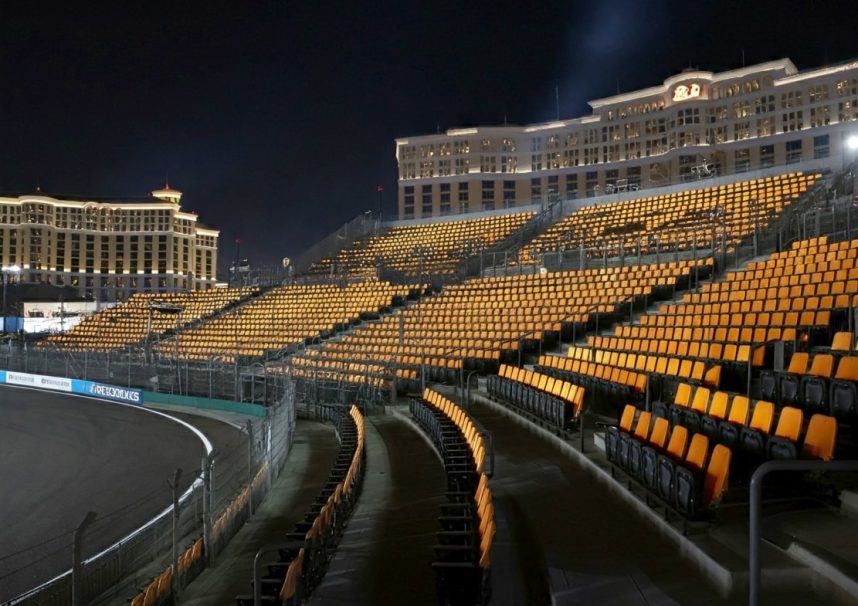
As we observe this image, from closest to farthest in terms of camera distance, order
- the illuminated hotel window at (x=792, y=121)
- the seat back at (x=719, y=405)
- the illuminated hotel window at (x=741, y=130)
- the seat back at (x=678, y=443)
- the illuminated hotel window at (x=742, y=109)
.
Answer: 1. the seat back at (x=678, y=443)
2. the seat back at (x=719, y=405)
3. the illuminated hotel window at (x=792, y=121)
4. the illuminated hotel window at (x=741, y=130)
5. the illuminated hotel window at (x=742, y=109)

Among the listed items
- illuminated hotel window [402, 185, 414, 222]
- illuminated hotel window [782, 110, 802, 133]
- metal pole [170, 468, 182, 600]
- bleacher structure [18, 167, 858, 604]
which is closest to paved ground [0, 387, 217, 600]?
metal pole [170, 468, 182, 600]

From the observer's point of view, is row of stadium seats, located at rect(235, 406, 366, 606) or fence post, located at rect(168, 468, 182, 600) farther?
fence post, located at rect(168, 468, 182, 600)

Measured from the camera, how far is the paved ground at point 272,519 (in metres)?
5.52

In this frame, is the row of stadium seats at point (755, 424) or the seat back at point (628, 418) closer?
the row of stadium seats at point (755, 424)

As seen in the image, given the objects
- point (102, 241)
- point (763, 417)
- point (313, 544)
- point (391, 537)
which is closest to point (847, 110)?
point (763, 417)

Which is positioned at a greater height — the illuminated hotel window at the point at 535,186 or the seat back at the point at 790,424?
the illuminated hotel window at the point at 535,186

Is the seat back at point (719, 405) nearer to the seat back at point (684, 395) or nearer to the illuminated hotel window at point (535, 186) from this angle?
the seat back at point (684, 395)

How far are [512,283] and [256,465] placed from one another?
12.5m

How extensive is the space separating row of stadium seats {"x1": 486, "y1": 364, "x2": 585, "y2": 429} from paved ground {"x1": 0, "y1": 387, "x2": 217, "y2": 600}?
173 inches

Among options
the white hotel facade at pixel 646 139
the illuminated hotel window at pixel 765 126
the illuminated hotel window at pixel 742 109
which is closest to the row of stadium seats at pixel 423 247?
the white hotel facade at pixel 646 139

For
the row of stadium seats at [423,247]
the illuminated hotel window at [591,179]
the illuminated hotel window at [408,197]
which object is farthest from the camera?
the illuminated hotel window at [408,197]

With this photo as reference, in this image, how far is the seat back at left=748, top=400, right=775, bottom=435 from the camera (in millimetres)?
5217

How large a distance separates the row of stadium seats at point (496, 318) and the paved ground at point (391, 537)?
5.38 metres

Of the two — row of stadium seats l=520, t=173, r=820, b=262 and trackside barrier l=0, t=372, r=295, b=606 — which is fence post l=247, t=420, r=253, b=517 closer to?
trackside barrier l=0, t=372, r=295, b=606
